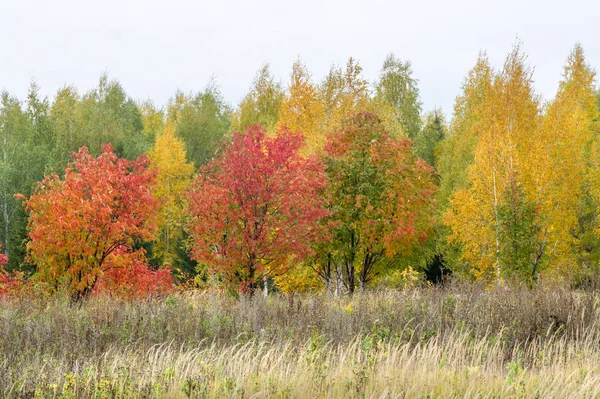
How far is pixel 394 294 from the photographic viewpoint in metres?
11.7

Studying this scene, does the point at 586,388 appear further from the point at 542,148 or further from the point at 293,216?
the point at 542,148

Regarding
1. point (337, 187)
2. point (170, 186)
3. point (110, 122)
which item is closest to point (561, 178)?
point (337, 187)

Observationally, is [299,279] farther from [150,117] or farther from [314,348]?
[150,117]

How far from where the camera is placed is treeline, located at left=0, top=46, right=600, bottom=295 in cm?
1252

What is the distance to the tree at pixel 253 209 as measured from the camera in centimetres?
1214

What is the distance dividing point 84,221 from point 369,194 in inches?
258

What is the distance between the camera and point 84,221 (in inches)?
497

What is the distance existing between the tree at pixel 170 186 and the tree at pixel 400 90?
12447 mm

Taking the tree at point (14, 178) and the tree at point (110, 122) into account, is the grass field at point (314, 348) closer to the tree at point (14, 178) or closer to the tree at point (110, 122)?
the tree at point (110, 122)

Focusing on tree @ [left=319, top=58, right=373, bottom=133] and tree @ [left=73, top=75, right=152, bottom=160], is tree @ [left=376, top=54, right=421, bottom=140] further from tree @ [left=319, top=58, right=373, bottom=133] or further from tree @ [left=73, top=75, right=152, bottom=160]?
tree @ [left=73, top=75, right=152, bottom=160]

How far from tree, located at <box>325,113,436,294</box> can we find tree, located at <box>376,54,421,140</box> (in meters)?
20.0

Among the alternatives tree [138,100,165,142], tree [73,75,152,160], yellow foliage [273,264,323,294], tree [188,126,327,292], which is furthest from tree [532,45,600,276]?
tree [138,100,165,142]

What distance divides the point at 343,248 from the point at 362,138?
281 centimetres

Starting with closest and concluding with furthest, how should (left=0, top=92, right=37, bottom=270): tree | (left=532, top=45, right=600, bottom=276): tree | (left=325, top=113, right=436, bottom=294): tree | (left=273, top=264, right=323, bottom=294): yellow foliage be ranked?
(left=325, top=113, right=436, bottom=294): tree
(left=273, top=264, right=323, bottom=294): yellow foliage
(left=532, top=45, right=600, bottom=276): tree
(left=0, top=92, right=37, bottom=270): tree
